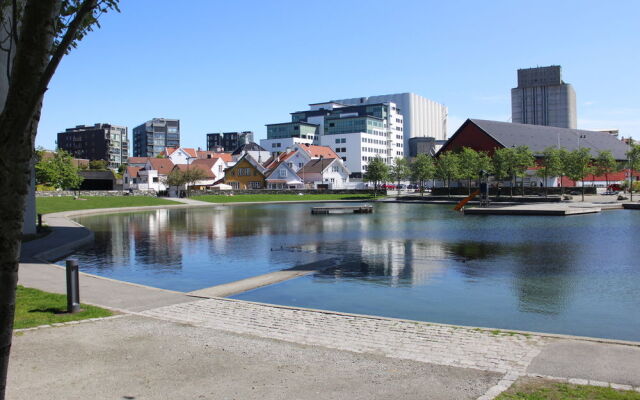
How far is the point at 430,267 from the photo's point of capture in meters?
20.9

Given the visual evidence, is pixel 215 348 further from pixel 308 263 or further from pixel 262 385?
pixel 308 263

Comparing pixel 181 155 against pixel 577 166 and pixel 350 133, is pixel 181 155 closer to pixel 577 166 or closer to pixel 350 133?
pixel 350 133

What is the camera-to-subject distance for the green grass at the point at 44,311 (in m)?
10.8

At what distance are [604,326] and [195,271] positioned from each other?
14.2 metres

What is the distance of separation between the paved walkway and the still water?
125 inches

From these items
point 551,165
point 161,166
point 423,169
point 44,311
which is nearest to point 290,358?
point 44,311

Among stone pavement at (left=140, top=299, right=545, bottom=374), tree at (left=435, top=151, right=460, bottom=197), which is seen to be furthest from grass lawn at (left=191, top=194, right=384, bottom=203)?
stone pavement at (left=140, top=299, right=545, bottom=374)

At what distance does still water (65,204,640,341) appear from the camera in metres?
13.7

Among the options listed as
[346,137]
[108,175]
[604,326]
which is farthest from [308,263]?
[346,137]

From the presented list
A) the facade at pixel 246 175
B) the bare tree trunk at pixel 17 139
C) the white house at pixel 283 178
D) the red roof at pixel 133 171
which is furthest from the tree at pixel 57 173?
the bare tree trunk at pixel 17 139

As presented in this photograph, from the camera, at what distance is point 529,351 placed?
341 inches

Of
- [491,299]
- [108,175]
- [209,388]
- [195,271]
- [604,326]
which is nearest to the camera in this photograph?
[209,388]

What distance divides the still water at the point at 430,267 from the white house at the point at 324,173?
8190 centimetres

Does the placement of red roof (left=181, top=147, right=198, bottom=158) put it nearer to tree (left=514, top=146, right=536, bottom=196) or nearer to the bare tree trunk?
tree (left=514, top=146, right=536, bottom=196)
